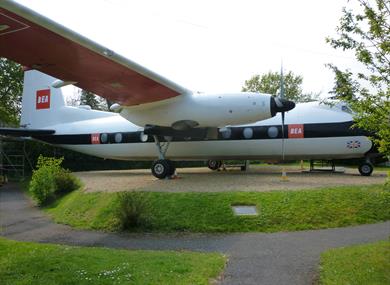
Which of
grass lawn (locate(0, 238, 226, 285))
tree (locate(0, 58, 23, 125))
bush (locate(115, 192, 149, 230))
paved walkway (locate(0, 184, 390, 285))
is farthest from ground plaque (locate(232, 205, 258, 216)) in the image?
tree (locate(0, 58, 23, 125))

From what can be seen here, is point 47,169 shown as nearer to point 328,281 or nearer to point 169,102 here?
point 169,102

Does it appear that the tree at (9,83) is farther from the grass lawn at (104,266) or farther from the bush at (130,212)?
the grass lawn at (104,266)

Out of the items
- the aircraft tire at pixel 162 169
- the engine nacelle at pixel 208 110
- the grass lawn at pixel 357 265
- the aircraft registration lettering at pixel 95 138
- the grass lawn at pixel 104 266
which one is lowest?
the grass lawn at pixel 104 266

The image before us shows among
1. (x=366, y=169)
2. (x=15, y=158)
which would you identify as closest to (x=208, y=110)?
(x=366, y=169)

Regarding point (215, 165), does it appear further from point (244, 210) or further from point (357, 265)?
point (357, 265)

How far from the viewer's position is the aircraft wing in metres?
10.4

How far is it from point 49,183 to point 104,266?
1028cm

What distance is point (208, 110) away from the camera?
15203 millimetres

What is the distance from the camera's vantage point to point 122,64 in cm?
1309

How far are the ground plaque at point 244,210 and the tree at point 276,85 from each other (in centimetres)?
4666

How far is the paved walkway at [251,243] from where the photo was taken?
21.9 ft

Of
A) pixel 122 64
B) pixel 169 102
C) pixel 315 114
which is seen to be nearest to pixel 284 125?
pixel 315 114

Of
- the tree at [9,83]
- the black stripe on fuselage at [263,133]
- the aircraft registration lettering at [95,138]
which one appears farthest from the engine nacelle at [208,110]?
the tree at [9,83]

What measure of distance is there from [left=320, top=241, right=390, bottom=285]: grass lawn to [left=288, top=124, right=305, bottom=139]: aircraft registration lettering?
9.92 metres
